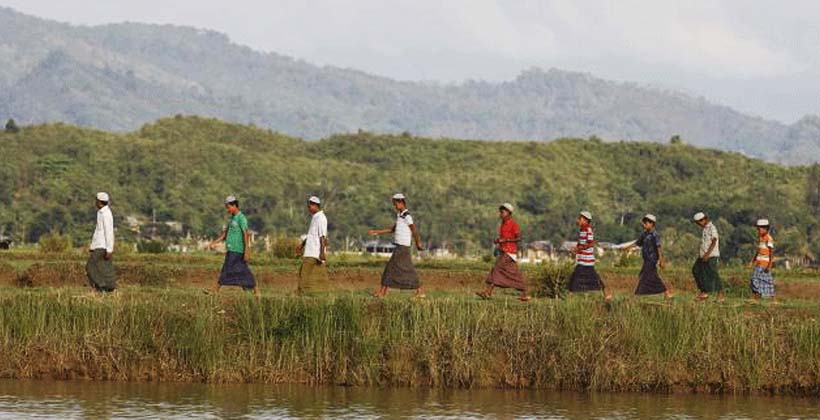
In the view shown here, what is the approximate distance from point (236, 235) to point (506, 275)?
419cm

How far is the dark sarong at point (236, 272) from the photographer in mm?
22516

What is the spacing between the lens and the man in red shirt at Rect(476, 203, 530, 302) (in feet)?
73.6

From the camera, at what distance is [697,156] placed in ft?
460

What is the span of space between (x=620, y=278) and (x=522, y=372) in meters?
18.2

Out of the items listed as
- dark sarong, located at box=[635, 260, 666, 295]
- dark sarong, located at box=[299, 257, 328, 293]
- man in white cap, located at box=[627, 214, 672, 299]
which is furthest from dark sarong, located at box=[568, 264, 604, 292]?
dark sarong, located at box=[299, 257, 328, 293]

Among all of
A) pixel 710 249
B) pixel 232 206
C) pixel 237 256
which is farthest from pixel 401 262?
pixel 710 249

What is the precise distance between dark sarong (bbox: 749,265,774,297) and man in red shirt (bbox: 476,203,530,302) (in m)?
3.95

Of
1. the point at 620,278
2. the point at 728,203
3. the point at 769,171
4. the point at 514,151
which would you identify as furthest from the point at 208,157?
the point at 620,278

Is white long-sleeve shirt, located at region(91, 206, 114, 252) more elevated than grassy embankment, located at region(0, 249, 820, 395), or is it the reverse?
white long-sleeve shirt, located at region(91, 206, 114, 252)

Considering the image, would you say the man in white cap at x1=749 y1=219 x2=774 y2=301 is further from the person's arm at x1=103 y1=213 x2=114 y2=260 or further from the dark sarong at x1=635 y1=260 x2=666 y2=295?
the person's arm at x1=103 y1=213 x2=114 y2=260

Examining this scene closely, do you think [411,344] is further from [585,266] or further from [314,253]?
[585,266]

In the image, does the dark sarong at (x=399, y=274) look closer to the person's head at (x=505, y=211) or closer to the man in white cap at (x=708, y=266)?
the person's head at (x=505, y=211)

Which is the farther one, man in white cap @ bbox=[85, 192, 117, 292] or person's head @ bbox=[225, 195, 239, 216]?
person's head @ bbox=[225, 195, 239, 216]

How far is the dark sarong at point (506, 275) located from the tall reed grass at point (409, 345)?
332 centimetres
